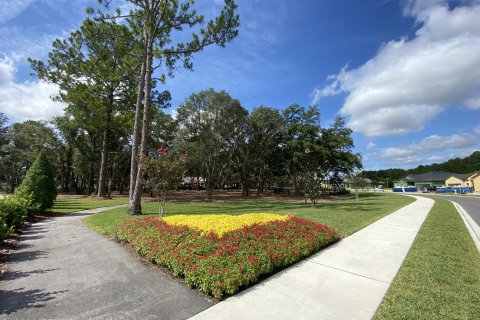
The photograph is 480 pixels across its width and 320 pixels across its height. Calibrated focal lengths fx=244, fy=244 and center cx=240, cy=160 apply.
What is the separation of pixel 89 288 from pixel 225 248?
2.59m

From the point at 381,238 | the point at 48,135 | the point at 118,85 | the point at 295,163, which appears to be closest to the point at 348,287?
the point at 381,238

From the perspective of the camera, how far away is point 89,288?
4.45 meters

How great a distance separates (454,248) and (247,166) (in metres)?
30.4

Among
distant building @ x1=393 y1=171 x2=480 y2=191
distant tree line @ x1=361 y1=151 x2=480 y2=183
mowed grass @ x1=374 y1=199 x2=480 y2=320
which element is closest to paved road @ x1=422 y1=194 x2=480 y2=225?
mowed grass @ x1=374 y1=199 x2=480 y2=320

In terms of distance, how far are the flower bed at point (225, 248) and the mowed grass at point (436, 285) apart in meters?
2.04

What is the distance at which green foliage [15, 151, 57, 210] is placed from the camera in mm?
13085

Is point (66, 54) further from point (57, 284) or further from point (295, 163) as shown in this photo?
point (295, 163)

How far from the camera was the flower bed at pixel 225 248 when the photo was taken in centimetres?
434

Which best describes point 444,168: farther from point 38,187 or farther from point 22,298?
point 22,298

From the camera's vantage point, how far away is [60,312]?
367cm

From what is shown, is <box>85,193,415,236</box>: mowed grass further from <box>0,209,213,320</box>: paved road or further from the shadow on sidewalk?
the shadow on sidewalk

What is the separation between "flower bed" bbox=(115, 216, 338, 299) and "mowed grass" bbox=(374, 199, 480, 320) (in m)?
2.04

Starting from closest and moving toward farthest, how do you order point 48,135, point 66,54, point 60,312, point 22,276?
1. point 60,312
2. point 22,276
3. point 66,54
4. point 48,135

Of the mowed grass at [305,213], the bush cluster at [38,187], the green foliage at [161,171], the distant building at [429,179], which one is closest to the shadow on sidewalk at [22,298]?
the mowed grass at [305,213]
